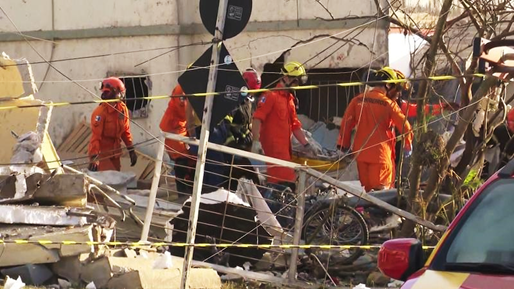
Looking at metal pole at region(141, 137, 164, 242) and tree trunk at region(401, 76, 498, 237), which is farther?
metal pole at region(141, 137, 164, 242)

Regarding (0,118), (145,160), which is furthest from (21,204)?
(145,160)

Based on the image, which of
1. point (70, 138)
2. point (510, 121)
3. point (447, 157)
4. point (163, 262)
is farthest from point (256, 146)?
point (70, 138)

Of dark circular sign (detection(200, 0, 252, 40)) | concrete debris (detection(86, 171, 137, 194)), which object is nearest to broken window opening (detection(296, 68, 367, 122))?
concrete debris (detection(86, 171, 137, 194))

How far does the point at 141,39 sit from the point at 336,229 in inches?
321

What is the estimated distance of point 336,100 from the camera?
54.9 ft

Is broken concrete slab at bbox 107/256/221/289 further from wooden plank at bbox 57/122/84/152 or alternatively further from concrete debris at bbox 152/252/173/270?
wooden plank at bbox 57/122/84/152

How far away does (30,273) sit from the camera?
9.13m

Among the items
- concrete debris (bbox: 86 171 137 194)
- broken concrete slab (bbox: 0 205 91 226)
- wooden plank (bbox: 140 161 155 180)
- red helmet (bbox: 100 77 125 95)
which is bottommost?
wooden plank (bbox: 140 161 155 180)

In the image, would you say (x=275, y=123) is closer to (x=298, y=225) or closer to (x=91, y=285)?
(x=298, y=225)

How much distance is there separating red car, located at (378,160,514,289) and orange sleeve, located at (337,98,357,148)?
6.61m

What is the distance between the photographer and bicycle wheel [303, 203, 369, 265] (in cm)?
1003

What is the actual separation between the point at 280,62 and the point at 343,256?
678cm

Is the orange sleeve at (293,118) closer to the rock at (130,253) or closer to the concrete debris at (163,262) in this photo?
the rock at (130,253)

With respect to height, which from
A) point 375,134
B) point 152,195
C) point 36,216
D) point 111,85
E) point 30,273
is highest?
point 111,85
